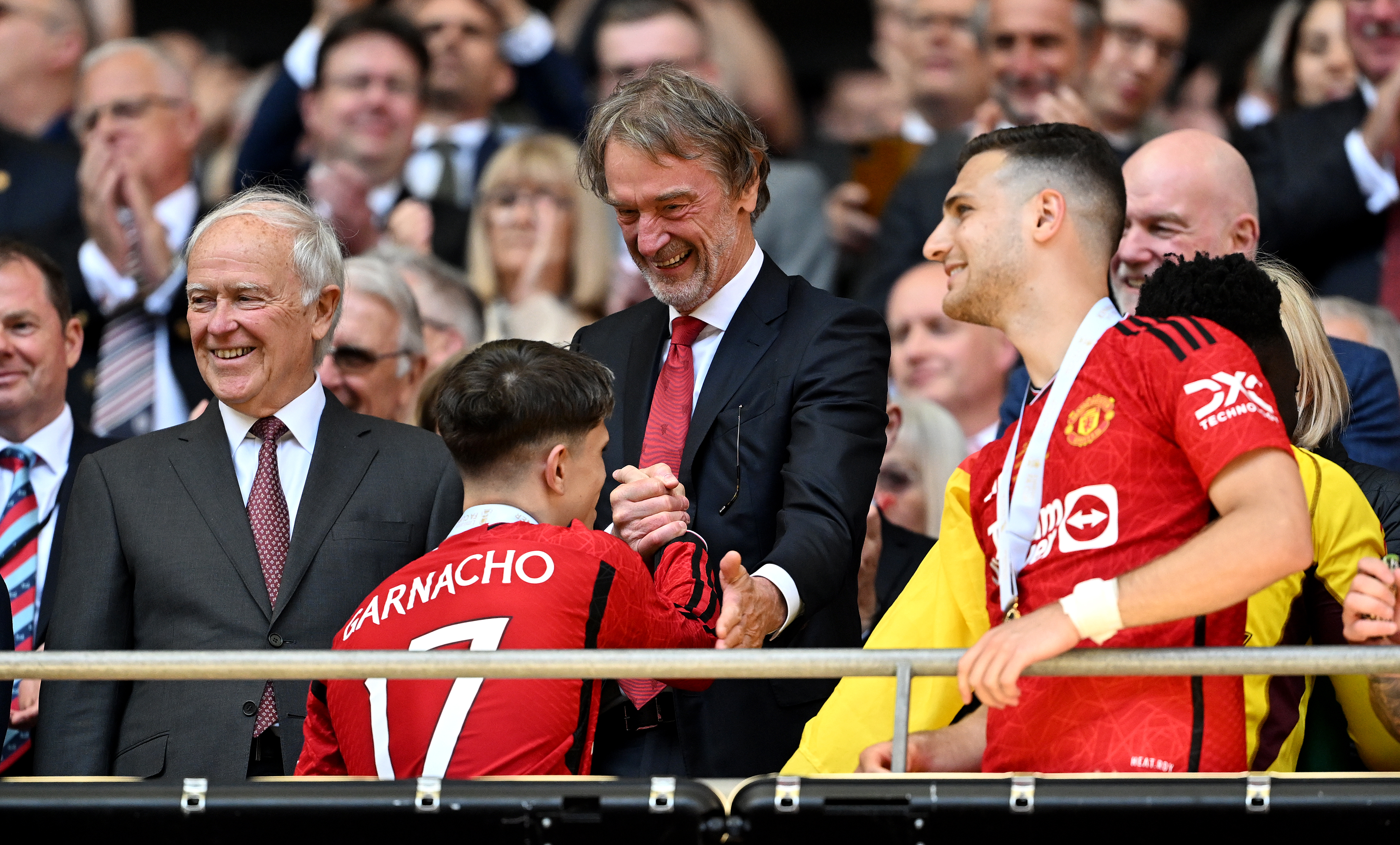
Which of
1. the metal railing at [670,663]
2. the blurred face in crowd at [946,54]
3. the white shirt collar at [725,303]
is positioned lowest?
the metal railing at [670,663]

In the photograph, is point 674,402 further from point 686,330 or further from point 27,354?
point 27,354

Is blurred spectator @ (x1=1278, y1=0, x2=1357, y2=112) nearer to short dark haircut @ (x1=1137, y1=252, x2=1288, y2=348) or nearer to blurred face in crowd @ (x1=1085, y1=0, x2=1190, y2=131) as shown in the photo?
blurred face in crowd @ (x1=1085, y1=0, x2=1190, y2=131)

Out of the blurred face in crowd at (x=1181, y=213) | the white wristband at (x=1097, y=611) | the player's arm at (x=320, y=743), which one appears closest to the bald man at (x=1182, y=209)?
the blurred face in crowd at (x=1181, y=213)

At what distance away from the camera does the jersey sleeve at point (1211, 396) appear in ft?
→ 8.78

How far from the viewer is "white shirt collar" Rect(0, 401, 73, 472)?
15.3 ft

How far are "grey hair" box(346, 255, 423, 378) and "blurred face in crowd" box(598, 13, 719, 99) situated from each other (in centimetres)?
231

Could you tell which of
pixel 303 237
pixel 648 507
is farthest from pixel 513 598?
pixel 303 237

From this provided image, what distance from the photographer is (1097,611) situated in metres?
2.64

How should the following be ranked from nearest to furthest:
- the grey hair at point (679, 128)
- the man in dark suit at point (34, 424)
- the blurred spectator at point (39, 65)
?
the grey hair at point (679, 128)
the man in dark suit at point (34, 424)
the blurred spectator at point (39, 65)

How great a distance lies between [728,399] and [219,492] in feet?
3.84

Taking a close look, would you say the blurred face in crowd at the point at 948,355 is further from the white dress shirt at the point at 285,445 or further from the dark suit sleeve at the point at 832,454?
the white dress shirt at the point at 285,445

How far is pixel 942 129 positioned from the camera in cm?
759

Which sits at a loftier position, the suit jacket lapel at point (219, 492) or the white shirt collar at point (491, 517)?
the suit jacket lapel at point (219, 492)

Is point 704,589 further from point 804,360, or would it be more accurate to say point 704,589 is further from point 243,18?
point 243,18
